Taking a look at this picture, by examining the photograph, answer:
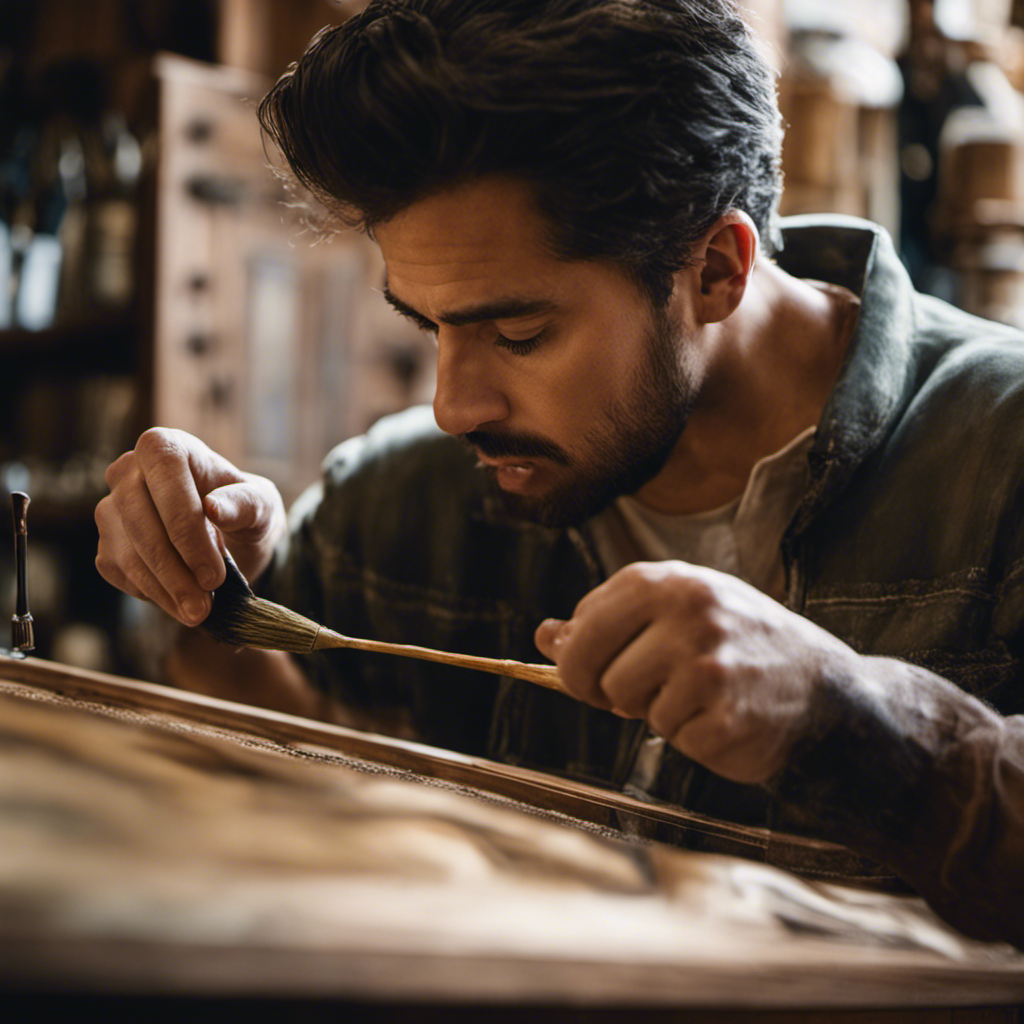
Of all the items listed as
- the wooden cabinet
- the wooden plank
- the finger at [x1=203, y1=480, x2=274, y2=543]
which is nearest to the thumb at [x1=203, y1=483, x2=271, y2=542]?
the finger at [x1=203, y1=480, x2=274, y2=543]

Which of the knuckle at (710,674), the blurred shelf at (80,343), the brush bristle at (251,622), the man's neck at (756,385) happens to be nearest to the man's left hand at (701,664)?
the knuckle at (710,674)

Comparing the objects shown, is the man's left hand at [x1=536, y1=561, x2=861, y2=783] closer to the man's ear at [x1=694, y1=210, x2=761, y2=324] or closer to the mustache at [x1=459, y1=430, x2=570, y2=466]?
the mustache at [x1=459, y1=430, x2=570, y2=466]

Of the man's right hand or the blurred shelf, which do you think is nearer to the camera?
the man's right hand

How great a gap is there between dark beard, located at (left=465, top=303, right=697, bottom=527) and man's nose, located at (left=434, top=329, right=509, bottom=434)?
6 centimetres

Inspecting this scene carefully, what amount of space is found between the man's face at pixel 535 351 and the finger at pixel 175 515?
29 cm

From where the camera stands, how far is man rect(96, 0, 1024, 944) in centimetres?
81

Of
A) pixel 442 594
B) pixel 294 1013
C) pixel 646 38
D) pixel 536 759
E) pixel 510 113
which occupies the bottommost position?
pixel 536 759

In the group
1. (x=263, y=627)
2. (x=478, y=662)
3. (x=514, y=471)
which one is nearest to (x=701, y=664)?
(x=478, y=662)

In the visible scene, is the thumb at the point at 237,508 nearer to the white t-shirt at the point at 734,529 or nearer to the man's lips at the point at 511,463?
the man's lips at the point at 511,463

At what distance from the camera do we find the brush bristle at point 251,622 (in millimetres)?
1024

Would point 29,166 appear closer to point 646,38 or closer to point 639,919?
point 646,38

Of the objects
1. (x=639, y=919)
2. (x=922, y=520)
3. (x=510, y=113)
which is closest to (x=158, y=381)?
(x=510, y=113)

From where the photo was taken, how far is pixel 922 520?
4.03ft

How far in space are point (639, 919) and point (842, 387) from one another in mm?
913
